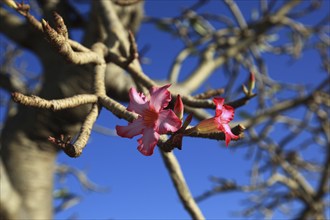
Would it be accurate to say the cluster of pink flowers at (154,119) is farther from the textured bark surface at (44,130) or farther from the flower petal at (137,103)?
the textured bark surface at (44,130)

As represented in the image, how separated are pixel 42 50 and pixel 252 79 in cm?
152

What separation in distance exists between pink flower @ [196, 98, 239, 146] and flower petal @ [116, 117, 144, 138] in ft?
0.39

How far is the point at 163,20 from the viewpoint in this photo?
10.3 ft

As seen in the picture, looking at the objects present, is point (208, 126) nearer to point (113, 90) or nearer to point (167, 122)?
point (167, 122)

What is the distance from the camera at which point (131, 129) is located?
0.65 m

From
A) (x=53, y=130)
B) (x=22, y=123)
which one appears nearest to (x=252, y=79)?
(x=53, y=130)

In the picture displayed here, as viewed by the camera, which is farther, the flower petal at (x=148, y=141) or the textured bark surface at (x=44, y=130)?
the textured bark surface at (x=44, y=130)

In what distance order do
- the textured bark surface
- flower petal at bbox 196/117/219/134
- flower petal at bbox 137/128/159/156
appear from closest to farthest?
1. flower petal at bbox 137/128/159/156
2. flower petal at bbox 196/117/219/134
3. the textured bark surface

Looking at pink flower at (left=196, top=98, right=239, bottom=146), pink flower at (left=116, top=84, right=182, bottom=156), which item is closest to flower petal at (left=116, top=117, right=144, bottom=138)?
pink flower at (left=116, top=84, right=182, bottom=156)

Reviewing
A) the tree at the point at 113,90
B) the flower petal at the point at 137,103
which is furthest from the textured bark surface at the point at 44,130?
the flower petal at the point at 137,103

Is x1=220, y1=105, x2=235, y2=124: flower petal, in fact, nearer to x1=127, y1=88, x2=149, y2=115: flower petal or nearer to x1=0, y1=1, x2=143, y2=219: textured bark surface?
x1=127, y1=88, x2=149, y2=115: flower petal

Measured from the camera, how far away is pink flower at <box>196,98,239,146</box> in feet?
2.24

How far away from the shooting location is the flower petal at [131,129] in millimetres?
648

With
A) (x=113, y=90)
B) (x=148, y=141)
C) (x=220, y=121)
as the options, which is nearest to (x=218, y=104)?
(x=220, y=121)
